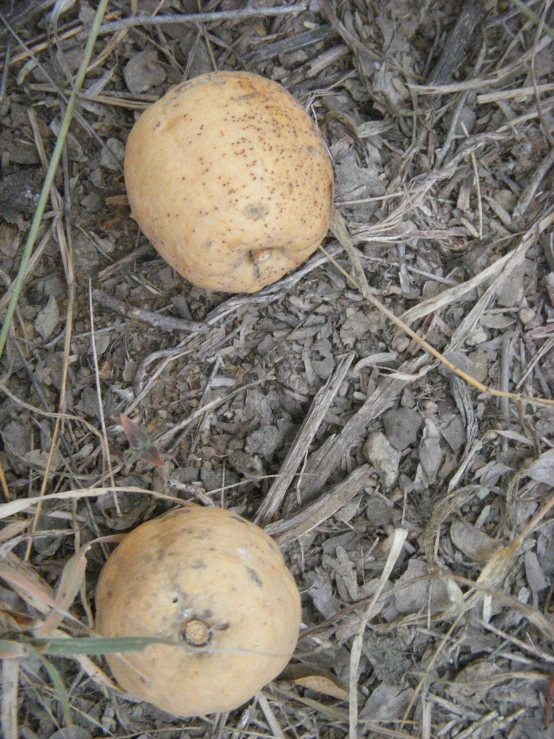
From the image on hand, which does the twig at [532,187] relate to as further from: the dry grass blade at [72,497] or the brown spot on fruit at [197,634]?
the brown spot on fruit at [197,634]

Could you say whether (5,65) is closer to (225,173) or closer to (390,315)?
(225,173)

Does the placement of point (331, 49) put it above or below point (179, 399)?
above


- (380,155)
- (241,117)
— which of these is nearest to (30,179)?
(241,117)

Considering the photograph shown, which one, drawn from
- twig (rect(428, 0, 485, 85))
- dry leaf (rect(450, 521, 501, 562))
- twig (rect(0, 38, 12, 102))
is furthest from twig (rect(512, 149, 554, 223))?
twig (rect(0, 38, 12, 102))

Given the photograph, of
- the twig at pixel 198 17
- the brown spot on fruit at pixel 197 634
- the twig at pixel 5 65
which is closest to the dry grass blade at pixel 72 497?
the brown spot on fruit at pixel 197 634

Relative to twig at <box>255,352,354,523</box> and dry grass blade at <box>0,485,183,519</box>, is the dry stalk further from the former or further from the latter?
dry grass blade at <box>0,485,183,519</box>

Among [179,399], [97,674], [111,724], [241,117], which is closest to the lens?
[241,117]

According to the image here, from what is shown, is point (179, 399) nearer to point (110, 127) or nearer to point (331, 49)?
point (110, 127)
